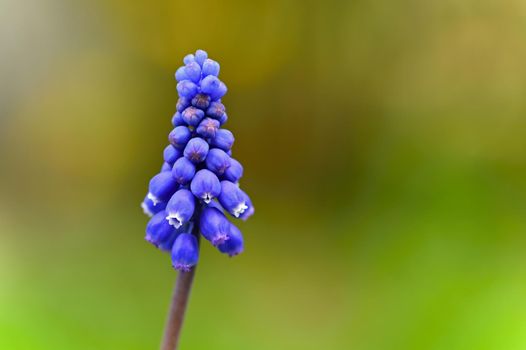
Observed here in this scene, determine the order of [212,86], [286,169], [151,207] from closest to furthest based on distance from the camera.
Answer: [212,86]
[151,207]
[286,169]

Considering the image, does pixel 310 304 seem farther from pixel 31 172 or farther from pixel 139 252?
pixel 31 172

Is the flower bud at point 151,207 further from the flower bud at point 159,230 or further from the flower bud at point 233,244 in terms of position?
the flower bud at point 233,244

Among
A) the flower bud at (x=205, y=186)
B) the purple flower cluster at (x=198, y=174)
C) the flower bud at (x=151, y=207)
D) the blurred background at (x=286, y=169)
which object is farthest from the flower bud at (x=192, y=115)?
the blurred background at (x=286, y=169)

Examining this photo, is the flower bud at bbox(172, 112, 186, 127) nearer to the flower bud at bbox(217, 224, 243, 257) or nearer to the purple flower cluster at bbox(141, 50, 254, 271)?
the purple flower cluster at bbox(141, 50, 254, 271)

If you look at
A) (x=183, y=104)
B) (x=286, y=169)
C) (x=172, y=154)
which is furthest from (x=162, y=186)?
(x=286, y=169)

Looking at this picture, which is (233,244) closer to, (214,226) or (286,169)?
(214,226)

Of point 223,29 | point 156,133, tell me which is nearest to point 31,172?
point 156,133
